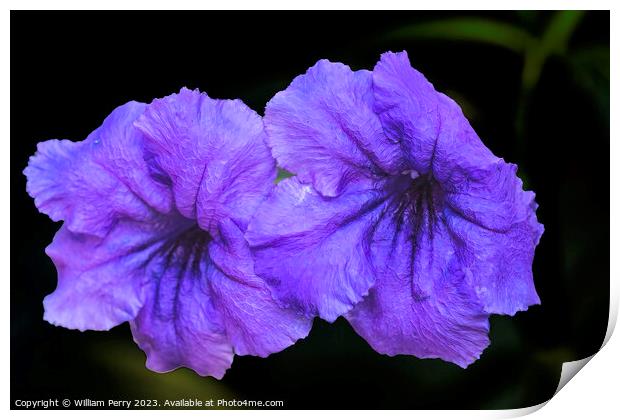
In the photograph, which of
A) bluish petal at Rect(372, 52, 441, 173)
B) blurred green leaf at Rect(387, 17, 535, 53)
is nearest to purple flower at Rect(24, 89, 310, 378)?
bluish petal at Rect(372, 52, 441, 173)

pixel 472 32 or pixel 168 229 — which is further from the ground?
pixel 472 32

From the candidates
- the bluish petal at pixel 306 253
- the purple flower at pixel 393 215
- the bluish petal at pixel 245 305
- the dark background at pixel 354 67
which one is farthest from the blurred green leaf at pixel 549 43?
the bluish petal at pixel 245 305

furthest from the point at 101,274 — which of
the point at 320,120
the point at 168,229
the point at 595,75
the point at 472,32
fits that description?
the point at 595,75

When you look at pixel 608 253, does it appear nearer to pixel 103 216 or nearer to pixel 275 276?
pixel 275 276

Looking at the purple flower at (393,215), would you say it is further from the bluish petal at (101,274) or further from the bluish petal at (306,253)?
the bluish petal at (101,274)

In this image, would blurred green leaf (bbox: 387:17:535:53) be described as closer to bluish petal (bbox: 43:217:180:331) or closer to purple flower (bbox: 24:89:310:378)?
purple flower (bbox: 24:89:310:378)

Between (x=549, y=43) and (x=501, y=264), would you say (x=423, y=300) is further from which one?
(x=549, y=43)

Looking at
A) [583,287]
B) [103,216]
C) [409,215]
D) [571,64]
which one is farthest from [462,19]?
[103,216]

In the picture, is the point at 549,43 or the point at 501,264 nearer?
the point at 501,264

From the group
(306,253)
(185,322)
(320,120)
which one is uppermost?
(320,120)
